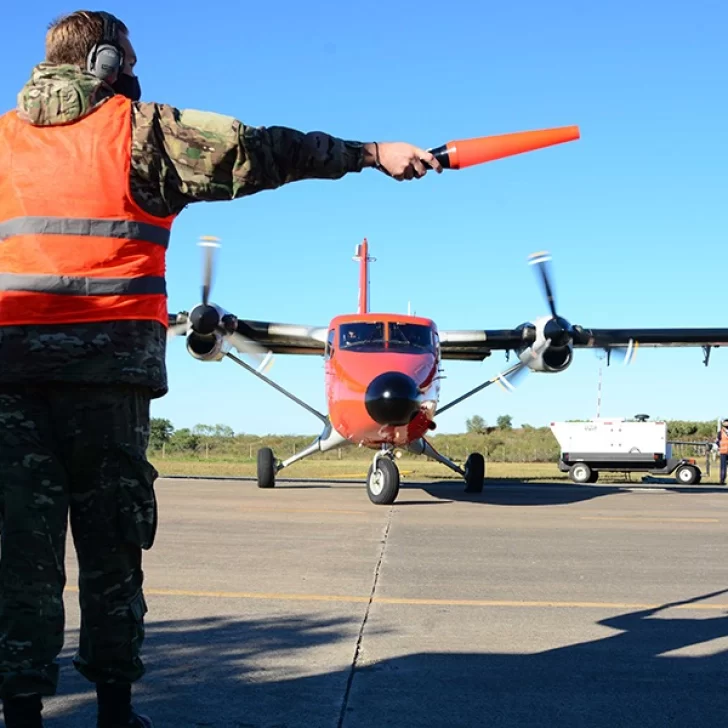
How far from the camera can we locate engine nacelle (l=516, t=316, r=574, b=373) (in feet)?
55.9

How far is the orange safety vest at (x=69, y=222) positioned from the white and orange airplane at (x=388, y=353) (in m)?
9.01

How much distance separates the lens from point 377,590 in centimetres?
561

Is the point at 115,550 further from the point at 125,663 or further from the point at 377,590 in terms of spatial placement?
the point at 377,590

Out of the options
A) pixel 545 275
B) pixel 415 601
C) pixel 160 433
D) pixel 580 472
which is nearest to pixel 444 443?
pixel 160 433

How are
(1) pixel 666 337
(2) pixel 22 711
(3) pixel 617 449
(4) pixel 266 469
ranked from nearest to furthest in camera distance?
(2) pixel 22 711 → (4) pixel 266 469 → (1) pixel 666 337 → (3) pixel 617 449

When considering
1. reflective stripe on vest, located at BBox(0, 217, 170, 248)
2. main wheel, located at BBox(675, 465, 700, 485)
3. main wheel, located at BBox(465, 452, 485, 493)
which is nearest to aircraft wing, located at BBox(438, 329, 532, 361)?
main wheel, located at BBox(465, 452, 485, 493)

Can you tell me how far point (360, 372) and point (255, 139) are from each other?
10223 mm

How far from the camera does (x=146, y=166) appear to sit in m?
2.58

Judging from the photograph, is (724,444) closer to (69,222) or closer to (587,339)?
(587,339)

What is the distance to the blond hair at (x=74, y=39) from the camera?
8.87 ft

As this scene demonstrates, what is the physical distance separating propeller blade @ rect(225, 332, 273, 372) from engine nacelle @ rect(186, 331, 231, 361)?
0.59 metres

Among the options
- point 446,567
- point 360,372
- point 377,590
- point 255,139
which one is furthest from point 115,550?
point 360,372

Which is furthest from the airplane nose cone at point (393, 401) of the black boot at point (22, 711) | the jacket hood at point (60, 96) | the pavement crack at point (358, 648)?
the black boot at point (22, 711)

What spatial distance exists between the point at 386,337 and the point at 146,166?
10879 millimetres
